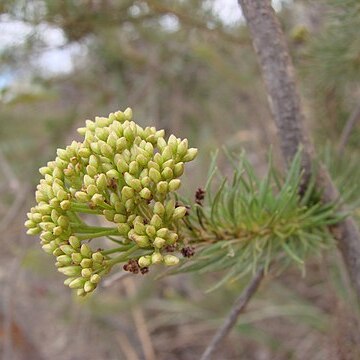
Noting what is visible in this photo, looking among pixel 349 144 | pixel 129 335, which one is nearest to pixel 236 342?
pixel 129 335

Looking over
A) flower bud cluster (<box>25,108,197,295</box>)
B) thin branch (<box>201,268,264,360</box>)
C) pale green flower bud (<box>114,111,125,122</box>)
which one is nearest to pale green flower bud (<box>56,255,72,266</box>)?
flower bud cluster (<box>25,108,197,295</box>)

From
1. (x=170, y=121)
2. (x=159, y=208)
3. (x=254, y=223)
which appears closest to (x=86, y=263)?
(x=159, y=208)

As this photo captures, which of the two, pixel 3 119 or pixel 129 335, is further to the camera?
pixel 129 335

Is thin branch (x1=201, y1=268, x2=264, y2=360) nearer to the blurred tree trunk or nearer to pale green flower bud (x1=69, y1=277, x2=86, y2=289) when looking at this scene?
the blurred tree trunk

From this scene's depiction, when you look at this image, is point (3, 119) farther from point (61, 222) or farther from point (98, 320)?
point (61, 222)

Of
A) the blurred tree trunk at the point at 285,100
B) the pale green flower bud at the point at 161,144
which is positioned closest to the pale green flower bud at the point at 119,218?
the pale green flower bud at the point at 161,144

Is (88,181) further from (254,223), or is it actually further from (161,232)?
(254,223)
